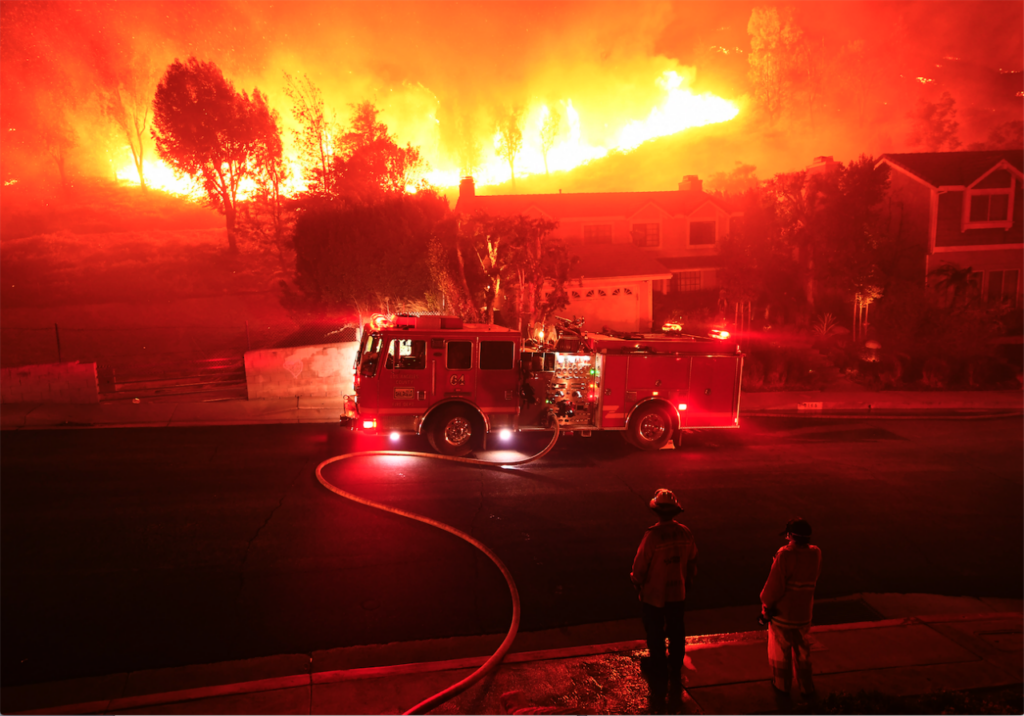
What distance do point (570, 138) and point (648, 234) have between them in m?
76.9

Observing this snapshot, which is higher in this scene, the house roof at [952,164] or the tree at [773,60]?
the tree at [773,60]

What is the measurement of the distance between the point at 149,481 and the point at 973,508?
43.1 feet

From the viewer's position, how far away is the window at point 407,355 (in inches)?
442

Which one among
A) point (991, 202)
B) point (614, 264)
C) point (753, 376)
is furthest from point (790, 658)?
point (991, 202)

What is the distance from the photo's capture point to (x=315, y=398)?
56.0 ft

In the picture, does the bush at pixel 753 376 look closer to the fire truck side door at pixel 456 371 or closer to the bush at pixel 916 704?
the fire truck side door at pixel 456 371

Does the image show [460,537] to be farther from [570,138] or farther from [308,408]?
[570,138]

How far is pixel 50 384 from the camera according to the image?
52.4ft

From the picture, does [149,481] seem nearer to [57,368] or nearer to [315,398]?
[315,398]

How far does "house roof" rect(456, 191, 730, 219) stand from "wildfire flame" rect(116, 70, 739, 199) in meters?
21.4

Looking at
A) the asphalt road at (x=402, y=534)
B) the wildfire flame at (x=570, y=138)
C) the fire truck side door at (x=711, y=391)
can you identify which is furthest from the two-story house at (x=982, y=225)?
the wildfire flame at (x=570, y=138)

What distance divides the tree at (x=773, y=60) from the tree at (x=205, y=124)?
100 metres

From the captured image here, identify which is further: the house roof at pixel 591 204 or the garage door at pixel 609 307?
the house roof at pixel 591 204

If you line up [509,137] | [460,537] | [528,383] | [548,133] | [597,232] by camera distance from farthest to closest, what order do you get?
[548,133]
[509,137]
[597,232]
[528,383]
[460,537]
